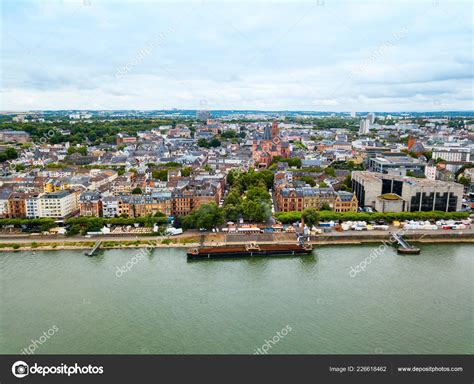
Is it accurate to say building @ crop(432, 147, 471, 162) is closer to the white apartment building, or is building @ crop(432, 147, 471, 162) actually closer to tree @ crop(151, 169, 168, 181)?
tree @ crop(151, 169, 168, 181)

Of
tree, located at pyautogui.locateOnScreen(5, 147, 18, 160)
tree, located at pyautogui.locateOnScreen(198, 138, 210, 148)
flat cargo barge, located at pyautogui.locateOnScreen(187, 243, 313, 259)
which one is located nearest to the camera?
flat cargo barge, located at pyautogui.locateOnScreen(187, 243, 313, 259)

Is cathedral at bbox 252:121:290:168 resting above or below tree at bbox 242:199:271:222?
above

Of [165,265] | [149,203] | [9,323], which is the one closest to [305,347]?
[165,265]

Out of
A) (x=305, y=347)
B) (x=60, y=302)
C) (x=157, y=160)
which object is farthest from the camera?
(x=157, y=160)

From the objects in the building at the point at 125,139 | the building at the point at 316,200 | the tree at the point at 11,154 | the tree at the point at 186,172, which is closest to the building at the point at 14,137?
the building at the point at 125,139

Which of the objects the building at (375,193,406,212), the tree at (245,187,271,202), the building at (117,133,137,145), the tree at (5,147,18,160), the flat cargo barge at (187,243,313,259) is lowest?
the flat cargo barge at (187,243,313,259)

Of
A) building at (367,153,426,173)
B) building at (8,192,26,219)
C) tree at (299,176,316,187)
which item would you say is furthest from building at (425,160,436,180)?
building at (8,192,26,219)

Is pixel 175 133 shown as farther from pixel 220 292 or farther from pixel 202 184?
pixel 220 292
